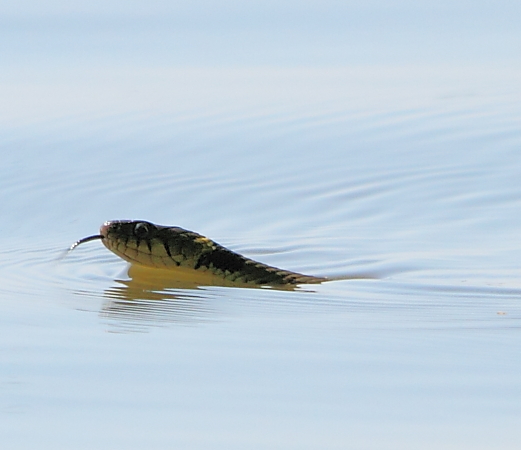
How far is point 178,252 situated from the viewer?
607 centimetres

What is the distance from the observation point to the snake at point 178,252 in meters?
5.90

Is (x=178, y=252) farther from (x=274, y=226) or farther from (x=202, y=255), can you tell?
(x=274, y=226)

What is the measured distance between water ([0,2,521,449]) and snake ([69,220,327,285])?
0.45 feet

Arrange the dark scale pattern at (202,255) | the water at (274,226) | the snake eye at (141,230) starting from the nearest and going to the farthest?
the water at (274,226) → the dark scale pattern at (202,255) → the snake eye at (141,230)

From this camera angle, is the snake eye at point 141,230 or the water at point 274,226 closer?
the water at point 274,226

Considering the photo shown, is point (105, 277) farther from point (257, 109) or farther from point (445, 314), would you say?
point (257, 109)

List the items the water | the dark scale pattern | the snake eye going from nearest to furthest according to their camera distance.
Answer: the water
the dark scale pattern
the snake eye

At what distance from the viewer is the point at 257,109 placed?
959 centimetres

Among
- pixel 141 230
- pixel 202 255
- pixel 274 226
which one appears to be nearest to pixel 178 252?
pixel 202 255

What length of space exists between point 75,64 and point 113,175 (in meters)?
3.54

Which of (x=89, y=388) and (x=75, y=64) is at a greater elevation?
(x=75, y=64)

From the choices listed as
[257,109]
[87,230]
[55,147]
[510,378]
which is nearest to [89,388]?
[510,378]

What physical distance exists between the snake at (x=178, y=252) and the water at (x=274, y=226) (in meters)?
0.14

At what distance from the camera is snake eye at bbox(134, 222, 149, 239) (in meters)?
6.14
